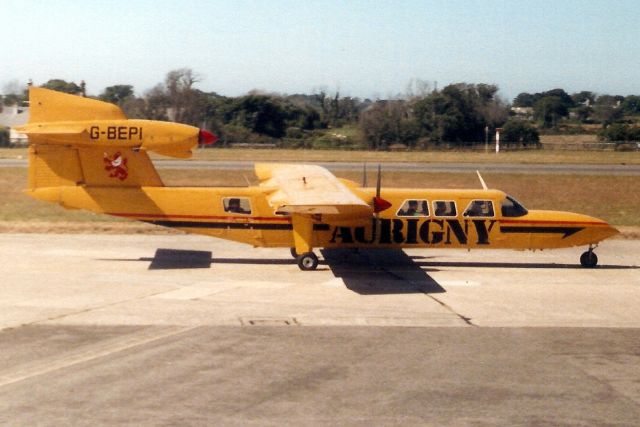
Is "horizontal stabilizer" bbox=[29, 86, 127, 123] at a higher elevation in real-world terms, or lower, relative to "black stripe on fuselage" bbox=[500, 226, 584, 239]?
higher

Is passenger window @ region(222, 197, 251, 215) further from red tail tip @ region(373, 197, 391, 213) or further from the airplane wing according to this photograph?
red tail tip @ region(373, 197, 391, 213)

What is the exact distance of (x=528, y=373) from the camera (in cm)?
1427

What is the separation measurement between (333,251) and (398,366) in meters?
12.8

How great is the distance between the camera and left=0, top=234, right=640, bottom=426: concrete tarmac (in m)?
12.3

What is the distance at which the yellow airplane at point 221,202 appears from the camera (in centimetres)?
2398

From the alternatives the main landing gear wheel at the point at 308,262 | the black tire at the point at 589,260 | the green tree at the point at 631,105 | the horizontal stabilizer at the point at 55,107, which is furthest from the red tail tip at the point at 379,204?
the green tree at the point at 631,105

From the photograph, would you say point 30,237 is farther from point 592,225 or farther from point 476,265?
point 592,225

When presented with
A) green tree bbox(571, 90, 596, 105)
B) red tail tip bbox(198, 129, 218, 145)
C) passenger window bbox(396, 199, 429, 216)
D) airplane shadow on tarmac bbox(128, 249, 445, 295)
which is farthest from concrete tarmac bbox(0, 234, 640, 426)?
green tree bbox(571, 90, 596, 105)

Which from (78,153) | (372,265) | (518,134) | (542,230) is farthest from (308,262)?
(518,134)

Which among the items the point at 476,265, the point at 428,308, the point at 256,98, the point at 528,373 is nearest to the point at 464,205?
the point at 476,265

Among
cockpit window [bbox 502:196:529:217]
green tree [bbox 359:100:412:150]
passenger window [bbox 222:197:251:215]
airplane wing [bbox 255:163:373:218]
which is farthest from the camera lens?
green tree [bbox 359:100:412:150]

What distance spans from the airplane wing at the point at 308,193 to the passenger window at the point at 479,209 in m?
3.38

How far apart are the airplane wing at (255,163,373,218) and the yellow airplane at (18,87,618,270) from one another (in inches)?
4.5

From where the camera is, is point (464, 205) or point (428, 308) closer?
point (428, 308)
